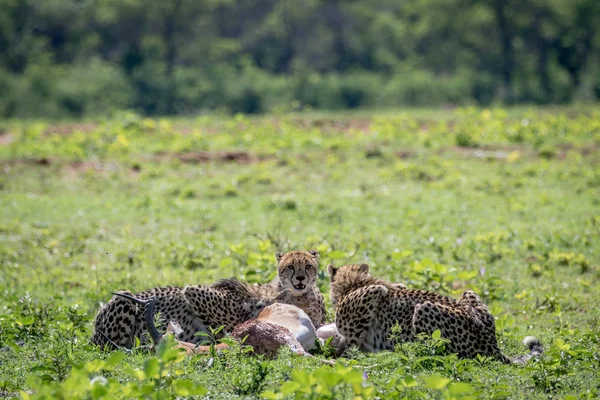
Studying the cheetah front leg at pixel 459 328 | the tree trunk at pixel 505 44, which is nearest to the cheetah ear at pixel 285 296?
the cheetah front leg at pixel 459 328

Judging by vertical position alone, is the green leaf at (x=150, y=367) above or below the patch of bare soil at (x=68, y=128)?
above

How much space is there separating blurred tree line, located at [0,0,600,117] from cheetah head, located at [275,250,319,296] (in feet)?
93.4

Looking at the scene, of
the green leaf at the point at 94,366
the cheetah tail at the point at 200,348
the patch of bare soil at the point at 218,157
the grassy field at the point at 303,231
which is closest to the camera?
the green leaf at the point at 94,366

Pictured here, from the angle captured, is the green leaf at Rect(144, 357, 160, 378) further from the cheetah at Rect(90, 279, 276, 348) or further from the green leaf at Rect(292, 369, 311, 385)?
the cheetah at Rect(90, 279, 276, 348)

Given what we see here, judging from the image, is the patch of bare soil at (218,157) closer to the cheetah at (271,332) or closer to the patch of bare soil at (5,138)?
the patch of bare soil at (5,138)

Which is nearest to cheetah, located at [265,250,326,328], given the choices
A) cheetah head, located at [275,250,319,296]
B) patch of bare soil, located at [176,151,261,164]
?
cheetah head, located at [275,250,319,296]

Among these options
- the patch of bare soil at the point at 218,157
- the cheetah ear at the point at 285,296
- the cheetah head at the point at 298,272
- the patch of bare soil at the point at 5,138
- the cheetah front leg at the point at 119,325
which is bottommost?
the patch of bare soil at the point at 5,138

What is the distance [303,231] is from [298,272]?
18.4 ft

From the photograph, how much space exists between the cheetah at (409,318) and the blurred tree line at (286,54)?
95.0ft

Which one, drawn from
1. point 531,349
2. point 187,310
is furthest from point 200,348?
point 531,349

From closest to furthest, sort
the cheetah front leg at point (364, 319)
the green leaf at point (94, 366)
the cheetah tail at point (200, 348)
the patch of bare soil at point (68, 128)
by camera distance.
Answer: the green leaf at point (94, 366)
the cheetah tail at point (200, 348)
the cheetah front leg at point (364, 319)
the patch of bare soil at point (68, 128)

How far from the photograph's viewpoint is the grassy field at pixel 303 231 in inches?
263

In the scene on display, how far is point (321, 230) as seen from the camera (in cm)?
1396

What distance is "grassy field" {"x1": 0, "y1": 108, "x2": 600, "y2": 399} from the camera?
21.9 feet
